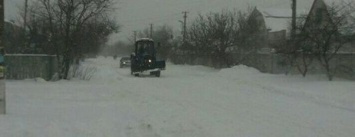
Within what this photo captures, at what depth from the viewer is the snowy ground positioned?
1103cm

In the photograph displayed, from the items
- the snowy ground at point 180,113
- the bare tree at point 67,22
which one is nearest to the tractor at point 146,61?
the bare tree at point 67,22

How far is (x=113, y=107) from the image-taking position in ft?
51.1

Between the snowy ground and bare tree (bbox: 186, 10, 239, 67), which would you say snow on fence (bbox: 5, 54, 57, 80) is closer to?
the snowy ground

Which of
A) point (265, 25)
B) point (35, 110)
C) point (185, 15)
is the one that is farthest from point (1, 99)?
point (185, 15)

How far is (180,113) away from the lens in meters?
14.2

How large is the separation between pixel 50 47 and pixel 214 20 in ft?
74.6

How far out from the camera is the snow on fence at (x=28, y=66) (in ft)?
89.4

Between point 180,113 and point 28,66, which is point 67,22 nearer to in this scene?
point 28,66

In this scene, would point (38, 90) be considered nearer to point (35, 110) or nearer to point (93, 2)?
point (35, 110)

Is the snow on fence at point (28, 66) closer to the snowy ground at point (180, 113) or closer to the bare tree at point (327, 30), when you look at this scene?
the snowy ground at point (180, 113)

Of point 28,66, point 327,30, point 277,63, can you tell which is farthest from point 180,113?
point 277,63

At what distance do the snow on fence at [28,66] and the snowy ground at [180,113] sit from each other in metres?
6.03

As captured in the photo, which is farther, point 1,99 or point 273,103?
point 273,103

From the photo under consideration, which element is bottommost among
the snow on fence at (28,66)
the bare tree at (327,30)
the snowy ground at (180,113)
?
the snowy ground at (180,113)
